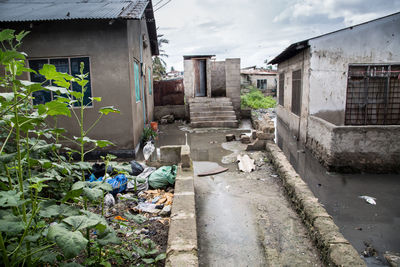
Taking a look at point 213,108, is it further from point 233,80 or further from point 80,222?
point 80,222

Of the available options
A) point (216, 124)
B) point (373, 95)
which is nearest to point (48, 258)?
point (373, 95)

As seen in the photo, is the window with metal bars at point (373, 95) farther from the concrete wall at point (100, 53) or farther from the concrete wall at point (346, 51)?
the concrete wall at point (100, 53)

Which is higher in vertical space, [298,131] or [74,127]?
[74,127]

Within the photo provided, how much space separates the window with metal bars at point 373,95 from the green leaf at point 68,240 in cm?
924

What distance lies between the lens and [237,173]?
663 cm

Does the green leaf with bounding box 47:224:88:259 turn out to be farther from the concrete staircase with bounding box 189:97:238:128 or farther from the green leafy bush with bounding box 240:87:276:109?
the green leafy bush with bounding box 240:87:276:109

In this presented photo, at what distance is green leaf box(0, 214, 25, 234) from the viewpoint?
69.5 inches

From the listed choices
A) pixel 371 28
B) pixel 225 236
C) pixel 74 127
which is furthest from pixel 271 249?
pixel 371 28

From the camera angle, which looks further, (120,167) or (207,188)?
(207,188)

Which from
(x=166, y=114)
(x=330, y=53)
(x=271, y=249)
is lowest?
(x=271, y=249)

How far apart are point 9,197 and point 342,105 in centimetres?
942

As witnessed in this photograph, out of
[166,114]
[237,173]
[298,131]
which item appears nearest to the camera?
[237,173]

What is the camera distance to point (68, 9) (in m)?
7.51

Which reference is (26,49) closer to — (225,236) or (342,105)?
(225,236)
